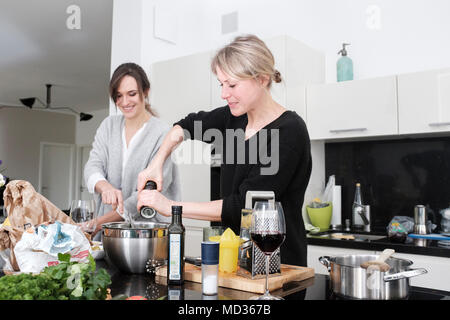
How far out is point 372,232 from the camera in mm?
2848

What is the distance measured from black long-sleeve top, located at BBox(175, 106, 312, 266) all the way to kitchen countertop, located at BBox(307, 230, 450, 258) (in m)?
0.92

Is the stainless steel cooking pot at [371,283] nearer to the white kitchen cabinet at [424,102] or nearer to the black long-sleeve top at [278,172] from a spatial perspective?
the black long-sleeve top at [278,172]

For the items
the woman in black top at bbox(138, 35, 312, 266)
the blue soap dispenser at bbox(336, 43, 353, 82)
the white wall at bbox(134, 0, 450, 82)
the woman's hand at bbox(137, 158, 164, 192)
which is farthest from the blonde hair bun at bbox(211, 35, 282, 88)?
the white wall at bbox(134, 0, 450, 82)

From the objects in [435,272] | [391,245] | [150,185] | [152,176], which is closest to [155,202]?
[150,185]

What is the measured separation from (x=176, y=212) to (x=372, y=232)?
2063 millimetres

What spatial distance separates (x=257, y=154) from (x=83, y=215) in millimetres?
632

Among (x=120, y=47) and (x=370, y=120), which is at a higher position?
(x=120, y=47)

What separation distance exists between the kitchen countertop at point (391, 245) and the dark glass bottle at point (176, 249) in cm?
147

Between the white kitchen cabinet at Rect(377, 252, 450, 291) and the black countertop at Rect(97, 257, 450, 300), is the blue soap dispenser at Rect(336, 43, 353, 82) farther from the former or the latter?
the black countertop at Rect(97, 257, 450, 300)

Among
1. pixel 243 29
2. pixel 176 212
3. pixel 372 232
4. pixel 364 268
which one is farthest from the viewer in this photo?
pixel 243 29

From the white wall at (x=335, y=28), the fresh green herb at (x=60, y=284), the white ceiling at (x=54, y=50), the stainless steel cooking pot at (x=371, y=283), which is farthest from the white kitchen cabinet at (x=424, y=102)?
the white ceiling at (x=54, y=50)

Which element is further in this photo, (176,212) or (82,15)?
(82,15)

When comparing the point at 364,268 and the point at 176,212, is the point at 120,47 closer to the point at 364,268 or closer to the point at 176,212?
the point at 176,212

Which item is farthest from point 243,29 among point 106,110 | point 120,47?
point 106,110
